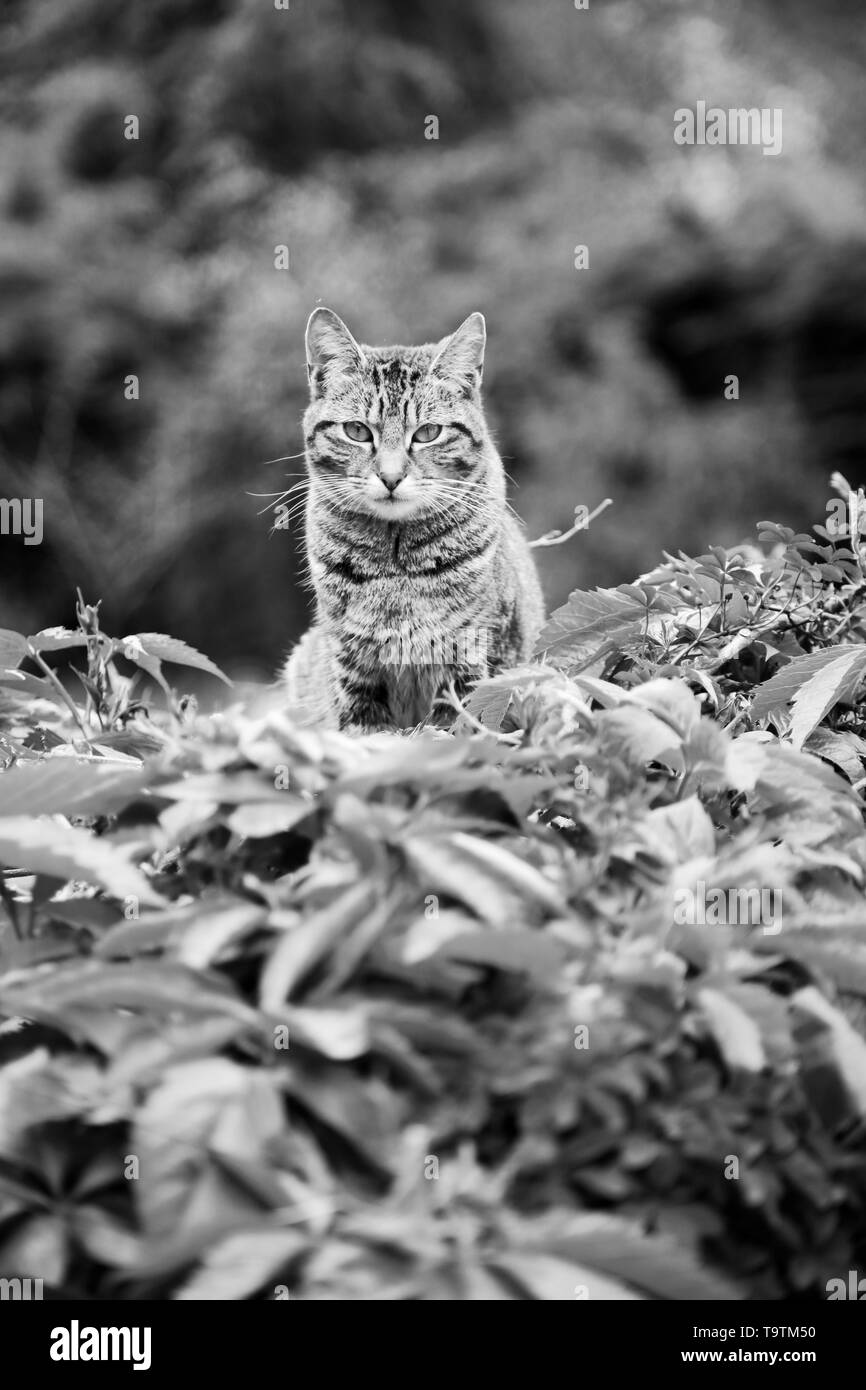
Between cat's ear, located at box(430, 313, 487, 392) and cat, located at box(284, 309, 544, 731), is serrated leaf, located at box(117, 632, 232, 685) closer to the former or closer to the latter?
cat, located at box(284, 309, 544, 731)

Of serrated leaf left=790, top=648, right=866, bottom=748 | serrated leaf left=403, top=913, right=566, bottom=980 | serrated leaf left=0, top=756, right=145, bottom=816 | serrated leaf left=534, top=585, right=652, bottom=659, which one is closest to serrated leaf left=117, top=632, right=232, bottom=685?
serrated leaf left=534, top=585, right=652, bottom=659

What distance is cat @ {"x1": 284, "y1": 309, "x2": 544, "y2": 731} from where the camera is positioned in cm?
249

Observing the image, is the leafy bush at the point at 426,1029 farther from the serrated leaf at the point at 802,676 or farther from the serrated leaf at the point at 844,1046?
the serrated leaf at the point at 802,676

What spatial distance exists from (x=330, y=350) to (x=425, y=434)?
0.81 ft

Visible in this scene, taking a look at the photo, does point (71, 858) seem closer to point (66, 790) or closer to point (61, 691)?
point (66, 790)

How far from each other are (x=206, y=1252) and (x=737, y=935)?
16.5 inches

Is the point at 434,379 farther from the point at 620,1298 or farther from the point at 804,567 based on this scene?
the point at 620,1298

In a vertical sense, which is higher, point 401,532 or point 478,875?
point 401,532

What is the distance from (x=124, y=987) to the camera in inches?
34.9

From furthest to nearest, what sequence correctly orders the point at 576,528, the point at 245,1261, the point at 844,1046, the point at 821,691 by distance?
the point at 576,528, the point at 821,691, the point at 844,1046, the point at 245,1261

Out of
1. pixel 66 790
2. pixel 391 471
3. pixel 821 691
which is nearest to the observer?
pixel 66 790

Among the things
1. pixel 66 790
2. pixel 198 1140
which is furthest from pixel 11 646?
pixel 198 1140

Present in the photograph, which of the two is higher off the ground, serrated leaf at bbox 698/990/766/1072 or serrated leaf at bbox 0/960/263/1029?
serrated leaf at bbox 0/960/263/1029

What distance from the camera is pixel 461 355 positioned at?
258 centimetres
